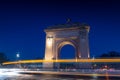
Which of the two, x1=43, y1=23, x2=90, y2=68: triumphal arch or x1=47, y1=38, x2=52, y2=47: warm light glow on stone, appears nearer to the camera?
x1=43, y1=23, x2=90, y2=68: triumphal arch

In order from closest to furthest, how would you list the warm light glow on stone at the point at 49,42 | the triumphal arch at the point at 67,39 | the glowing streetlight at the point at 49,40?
the triumphal arch at the point at 67,39
the glowing streetlight at the point at 49,40
the warm light glow on stone at the point at 49,42

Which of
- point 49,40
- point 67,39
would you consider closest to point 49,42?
point 49,40

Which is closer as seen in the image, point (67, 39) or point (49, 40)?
point (67, 39)

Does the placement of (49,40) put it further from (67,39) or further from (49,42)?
(67,39)

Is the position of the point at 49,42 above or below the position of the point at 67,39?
below

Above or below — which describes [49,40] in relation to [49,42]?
above

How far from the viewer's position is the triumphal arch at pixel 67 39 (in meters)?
53.2

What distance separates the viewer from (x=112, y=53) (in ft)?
370

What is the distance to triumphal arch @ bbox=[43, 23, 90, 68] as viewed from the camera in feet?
174

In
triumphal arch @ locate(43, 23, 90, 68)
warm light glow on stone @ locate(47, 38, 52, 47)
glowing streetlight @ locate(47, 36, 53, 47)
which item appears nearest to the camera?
triumphal arch @ locate(43, 23, 90, 68)

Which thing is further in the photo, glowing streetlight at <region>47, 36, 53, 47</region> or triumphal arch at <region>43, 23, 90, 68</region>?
glowing streetlight at <region>47, 36, 53, 47</region>

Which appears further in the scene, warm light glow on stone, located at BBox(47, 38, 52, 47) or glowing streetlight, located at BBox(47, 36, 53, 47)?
warm light glow on stone, located at BBox(47, 38, 52, 47)

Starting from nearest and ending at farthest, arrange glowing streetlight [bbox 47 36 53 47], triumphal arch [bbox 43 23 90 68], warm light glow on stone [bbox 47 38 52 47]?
triumphal arch [bbox 43 23 90 68] → glowing streetlight [bbox 47 36 53 47] → warm light glow on stone [bbox 47 38 52 47]

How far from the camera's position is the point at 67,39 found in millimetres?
55406
